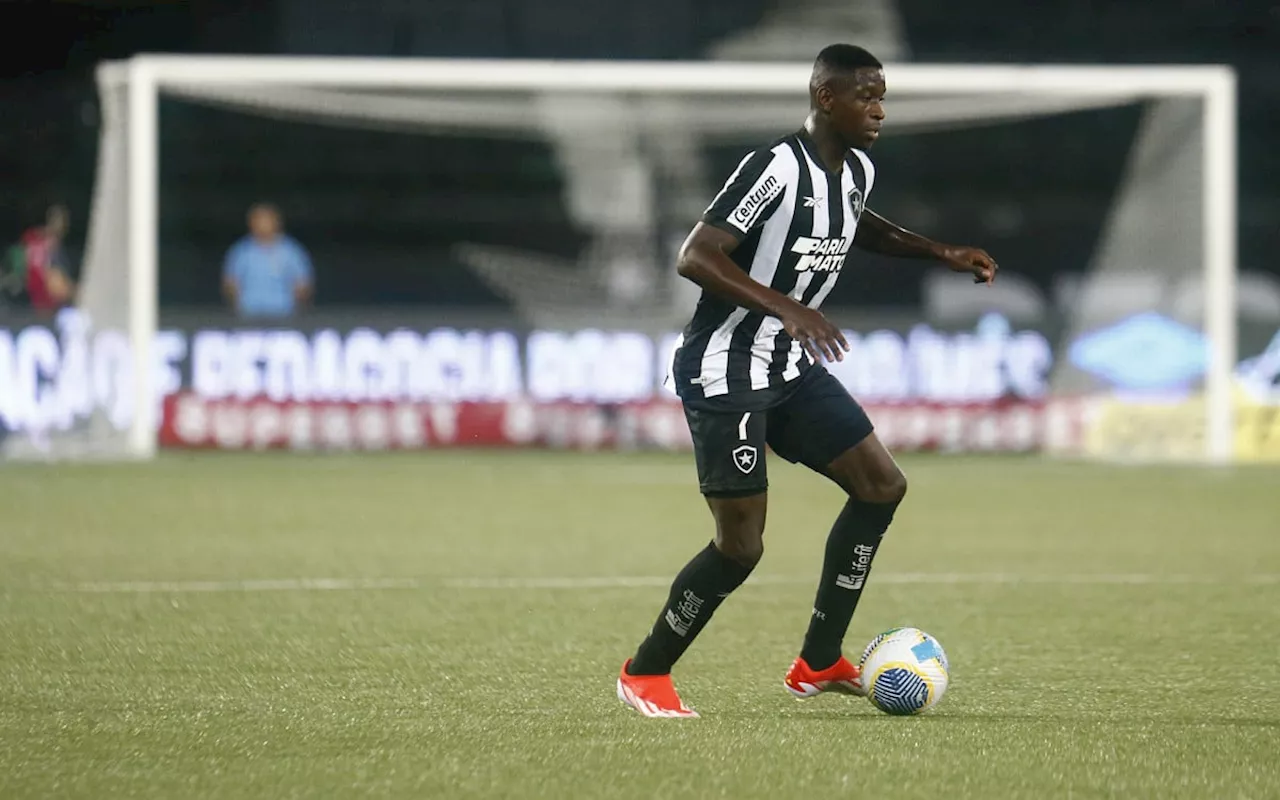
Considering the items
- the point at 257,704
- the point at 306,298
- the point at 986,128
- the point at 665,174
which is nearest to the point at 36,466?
the point at 306,298

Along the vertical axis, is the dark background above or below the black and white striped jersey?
above

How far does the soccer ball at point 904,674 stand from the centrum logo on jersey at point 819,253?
39.6 inches

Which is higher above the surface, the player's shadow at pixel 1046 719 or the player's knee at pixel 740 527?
the player's knee at pixel 740 527

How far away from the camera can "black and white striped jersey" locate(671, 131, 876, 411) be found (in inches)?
216

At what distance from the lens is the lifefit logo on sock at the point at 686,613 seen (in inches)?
219

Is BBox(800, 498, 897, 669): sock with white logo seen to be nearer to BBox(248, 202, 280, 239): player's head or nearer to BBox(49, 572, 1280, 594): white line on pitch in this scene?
BBox(49, 572, 1280, 594): white line on pitch

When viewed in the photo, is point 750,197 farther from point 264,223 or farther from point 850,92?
point 264,223

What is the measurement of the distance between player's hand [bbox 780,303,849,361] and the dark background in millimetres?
12304

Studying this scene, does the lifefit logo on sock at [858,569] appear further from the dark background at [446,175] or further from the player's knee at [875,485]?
the dark background at [446,175]

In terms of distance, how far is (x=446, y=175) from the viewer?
18531 mm

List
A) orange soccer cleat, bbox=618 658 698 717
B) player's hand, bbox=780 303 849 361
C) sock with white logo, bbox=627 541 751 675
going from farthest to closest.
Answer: sock with white logo, bbox=627 541 751 675 → orange soccer cleat, bbox=618 658 698 717 → player's hand, bbox=780 303 849 361

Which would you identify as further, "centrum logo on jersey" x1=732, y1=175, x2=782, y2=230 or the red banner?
the red banner

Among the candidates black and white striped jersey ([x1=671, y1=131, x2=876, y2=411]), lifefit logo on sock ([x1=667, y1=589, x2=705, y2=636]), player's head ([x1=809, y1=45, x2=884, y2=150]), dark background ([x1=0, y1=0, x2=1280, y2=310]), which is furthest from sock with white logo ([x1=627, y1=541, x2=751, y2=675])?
dark background ([x1=0, y1=0, x2=1280, y2=310])

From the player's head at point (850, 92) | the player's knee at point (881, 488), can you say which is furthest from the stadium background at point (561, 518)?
the player's head at point (850, 92)
